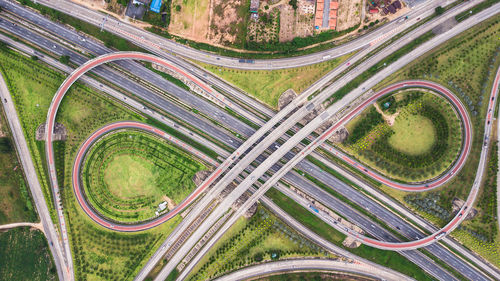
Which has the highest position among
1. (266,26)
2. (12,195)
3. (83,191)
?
(266,26)

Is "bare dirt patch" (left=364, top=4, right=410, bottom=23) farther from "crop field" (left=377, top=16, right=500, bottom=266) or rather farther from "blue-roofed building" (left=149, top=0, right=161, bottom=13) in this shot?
"blue-roofed building" (left=149, top=0, right=161, bottom=13)

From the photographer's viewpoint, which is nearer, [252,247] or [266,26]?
[266,26]

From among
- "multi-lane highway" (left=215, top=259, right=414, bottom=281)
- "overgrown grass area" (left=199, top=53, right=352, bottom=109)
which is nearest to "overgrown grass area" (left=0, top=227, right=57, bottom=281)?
"multi-lane highway" (left=215, top=259, right=414, bottom=281)

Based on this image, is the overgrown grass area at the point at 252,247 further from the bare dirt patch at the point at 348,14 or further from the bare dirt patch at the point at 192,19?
the bare dirt patch at the point at 348,14

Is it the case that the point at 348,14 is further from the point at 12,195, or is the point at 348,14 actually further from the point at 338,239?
the point at 12,195

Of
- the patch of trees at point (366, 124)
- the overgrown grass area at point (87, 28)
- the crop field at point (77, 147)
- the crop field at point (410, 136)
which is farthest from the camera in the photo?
the overgrown grass area at point (87, 28)

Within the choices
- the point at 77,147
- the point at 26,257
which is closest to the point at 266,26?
the point at 77,147

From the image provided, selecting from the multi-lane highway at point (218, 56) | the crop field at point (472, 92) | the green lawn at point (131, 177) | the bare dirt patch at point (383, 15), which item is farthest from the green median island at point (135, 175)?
the crop field at point (472, 92)

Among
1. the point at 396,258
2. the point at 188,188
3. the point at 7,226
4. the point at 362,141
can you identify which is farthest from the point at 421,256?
the point at 7,226
